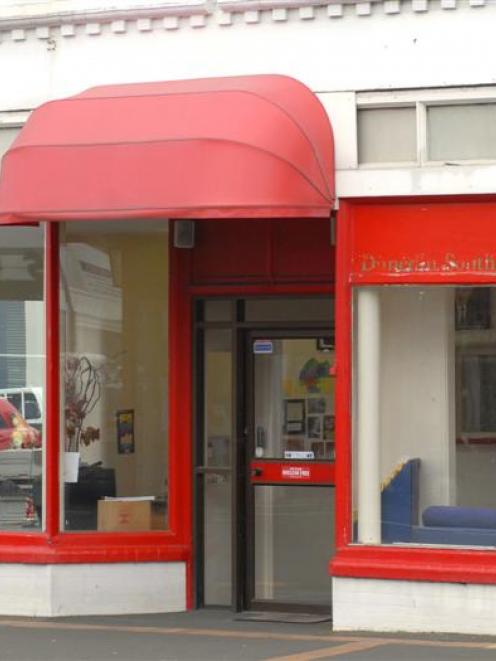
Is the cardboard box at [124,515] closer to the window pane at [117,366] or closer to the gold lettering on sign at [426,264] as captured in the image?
the window pane at [117,366]

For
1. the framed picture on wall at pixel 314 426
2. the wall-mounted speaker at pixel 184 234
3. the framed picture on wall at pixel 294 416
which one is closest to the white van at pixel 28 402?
the wall-mounted speaker at pixel 184 234

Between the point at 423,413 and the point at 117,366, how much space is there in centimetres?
266

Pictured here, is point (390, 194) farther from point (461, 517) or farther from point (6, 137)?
point (6, 137)

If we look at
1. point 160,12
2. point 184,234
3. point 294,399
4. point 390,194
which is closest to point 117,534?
point 294,399

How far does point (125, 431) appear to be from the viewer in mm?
12477

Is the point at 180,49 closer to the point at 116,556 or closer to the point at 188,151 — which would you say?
the point at 188,151

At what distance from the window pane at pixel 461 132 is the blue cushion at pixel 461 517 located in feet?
8.26

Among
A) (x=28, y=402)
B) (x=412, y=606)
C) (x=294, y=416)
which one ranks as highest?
→ (x=28, y=402)

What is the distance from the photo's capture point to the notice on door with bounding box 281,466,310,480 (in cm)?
1216

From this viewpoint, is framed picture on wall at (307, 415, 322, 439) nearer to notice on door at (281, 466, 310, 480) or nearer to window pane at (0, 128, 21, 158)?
notice on door at (281, 466, 310, 480)

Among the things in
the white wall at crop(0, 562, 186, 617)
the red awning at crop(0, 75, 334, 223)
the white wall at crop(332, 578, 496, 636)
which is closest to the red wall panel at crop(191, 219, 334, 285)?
the red awning at crop(0, 75, 334, 223)

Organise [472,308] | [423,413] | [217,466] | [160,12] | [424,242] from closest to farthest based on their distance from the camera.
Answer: [424,242], [472,308], [423,413], [160,12], [217,466]

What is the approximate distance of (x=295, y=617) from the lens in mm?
12000

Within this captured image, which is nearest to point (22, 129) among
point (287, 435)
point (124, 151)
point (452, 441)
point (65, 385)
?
point (124, 151)
